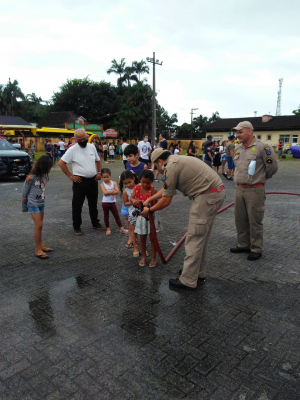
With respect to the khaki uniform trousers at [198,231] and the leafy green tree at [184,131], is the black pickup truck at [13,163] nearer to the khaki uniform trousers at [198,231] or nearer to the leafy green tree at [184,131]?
the khaki uniform trousers at [198,231]

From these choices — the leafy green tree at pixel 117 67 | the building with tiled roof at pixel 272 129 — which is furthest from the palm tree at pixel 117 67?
the building with tiled roof at pixel 272 129

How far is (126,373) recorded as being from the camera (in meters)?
2.39

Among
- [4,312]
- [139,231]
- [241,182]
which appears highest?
[241,182]

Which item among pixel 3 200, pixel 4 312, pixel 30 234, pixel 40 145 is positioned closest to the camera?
pixel 4 312

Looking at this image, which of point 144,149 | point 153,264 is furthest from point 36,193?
point 144,149

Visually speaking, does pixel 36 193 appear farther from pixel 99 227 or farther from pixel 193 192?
pixel 193 192

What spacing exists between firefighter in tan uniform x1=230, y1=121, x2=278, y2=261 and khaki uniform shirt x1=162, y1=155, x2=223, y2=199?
4.00ft

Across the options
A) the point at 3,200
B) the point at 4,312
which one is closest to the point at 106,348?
the point at 4,312

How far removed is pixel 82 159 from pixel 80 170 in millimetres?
213

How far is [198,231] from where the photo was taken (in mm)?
3582

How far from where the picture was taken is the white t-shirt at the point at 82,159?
5.81 m

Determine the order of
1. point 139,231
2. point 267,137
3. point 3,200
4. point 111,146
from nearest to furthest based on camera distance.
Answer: point 139,231 < point 3,200 < point 111,146 < point 267,137

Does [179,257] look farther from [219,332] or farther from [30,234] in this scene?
[30,234]

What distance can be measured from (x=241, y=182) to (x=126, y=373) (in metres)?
3.20
